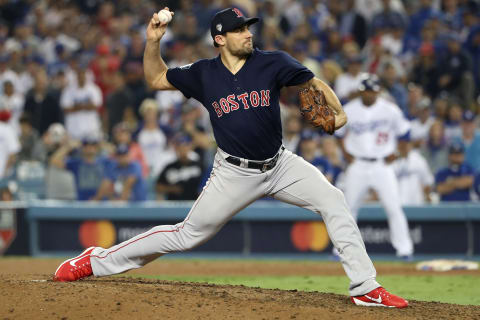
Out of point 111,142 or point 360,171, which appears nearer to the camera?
point 360,171

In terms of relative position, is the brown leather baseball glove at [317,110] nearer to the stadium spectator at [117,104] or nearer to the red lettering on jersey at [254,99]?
the red lettering on jersey at [254,99]

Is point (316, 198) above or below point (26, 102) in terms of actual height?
below

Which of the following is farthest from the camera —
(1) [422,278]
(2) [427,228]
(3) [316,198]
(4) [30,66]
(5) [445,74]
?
(4) [30,66]

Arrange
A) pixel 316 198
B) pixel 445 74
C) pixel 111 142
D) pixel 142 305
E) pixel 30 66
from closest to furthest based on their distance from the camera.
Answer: pixel 142 305
pixel 316 198
pixel 445 74
pixel 111 142
pixel 30 66

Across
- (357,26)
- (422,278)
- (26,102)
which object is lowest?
(422,278)

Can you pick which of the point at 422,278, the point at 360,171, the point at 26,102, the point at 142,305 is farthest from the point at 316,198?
the point at 26,102

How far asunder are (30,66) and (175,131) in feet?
12.7

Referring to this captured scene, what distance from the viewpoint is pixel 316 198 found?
569 cm

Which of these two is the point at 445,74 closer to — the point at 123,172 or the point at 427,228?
the point at 427,228

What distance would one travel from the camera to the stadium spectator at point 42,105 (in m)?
15.2

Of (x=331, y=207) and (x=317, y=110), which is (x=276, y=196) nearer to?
(x=331, y=207)

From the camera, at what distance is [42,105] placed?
15.2 m

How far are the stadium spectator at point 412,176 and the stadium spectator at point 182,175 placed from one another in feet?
9.33

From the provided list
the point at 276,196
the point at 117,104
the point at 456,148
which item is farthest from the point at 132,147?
the point at 276,196
